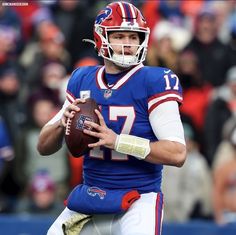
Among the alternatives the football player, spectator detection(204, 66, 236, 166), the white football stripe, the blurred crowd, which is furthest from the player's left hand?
spectator detection(204, 66, 236, 166)

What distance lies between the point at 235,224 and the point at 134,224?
9.45 ft

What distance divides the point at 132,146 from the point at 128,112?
251 millimetres

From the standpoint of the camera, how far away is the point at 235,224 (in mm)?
8469

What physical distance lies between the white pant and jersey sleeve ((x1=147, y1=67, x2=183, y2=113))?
1.81ft

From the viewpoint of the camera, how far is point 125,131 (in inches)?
230

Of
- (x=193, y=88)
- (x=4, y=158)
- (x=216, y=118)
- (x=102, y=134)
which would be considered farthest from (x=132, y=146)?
(x=193, y=88)

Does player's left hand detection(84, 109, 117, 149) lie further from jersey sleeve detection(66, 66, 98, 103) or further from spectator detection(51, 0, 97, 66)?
spectator detection(51, 0, 97, 66)

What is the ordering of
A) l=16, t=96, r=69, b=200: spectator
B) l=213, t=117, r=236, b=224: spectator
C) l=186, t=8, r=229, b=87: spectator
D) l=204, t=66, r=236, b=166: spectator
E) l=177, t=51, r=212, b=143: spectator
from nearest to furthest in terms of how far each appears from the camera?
1. l=213, t=117, r=236, b=224: spectator
2. l=16, t=96, r=69, b=200: spectator
3. l=204, t=66, r=236, b=166: spectator
4. l=177, t=51, r=212, b=143: spectator
5. l=186, t=8, r=229, b=87: spectator

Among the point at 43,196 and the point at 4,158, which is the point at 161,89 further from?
the point at 4,158

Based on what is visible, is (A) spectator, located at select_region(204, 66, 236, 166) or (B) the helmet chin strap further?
(A) spectator, located at select_region(204, 66, 236, 166)

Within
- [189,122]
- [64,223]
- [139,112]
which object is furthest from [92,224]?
[189,122]

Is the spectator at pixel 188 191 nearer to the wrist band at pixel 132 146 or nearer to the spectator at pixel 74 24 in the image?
the spectator at pixel 74 24

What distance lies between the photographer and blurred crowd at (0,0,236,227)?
30.9ft

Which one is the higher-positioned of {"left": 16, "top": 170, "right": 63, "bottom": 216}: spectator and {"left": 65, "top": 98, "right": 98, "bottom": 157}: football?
{"left": 65, "top": 98, "right": 98, "bottom": 157}: football
